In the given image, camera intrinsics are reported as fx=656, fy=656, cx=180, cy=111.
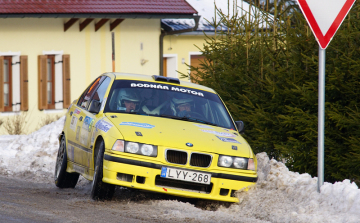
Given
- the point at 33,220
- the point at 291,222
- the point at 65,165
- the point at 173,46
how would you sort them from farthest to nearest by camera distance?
the point at 173,46, the point at 65,165, the point at 291,222, the point at 33,220

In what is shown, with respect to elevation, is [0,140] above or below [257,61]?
below

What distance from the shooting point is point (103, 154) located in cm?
722

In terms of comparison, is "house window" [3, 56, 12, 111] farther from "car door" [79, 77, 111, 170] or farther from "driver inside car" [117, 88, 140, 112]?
"driver inside car" [117, 88, 140, 112]

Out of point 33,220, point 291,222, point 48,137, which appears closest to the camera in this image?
point 33,220

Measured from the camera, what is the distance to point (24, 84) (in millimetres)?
19641

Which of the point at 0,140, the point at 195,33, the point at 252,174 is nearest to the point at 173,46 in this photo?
the point at 195,33

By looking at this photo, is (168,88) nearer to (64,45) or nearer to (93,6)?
(93,6)

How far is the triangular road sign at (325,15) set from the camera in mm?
6973

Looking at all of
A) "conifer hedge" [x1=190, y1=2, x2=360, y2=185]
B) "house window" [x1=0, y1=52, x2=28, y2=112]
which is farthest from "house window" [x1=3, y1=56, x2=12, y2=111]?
"conifer hedge" [x1=190, y1=2, x2=360, y2=185]

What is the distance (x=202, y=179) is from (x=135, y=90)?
1.85m

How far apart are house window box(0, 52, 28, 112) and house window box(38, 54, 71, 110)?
564 millimetres

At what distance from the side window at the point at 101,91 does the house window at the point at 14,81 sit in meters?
10.8

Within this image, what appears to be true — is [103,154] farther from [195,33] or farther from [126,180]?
[195,33]

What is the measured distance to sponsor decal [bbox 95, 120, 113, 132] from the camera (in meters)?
7.45
